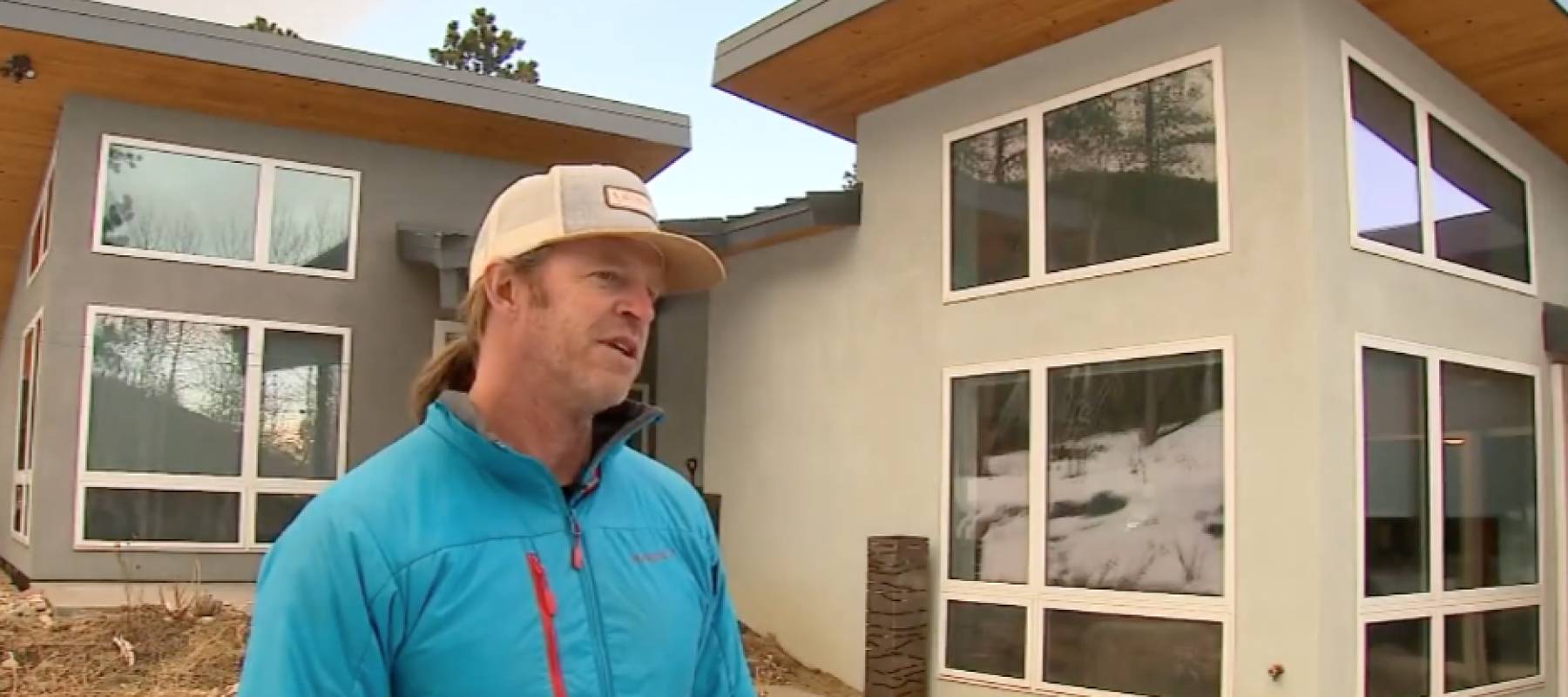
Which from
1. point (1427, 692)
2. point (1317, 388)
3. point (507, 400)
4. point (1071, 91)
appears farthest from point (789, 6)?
point (507, 400)

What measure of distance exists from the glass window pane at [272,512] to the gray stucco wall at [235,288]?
20 cm

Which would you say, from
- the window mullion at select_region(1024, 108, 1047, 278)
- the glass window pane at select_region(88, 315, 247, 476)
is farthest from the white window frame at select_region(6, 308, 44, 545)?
the window mullion at select_region(1024, 108, 1047, 278)

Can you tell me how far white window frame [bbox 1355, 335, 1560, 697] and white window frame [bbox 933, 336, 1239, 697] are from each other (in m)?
0.58

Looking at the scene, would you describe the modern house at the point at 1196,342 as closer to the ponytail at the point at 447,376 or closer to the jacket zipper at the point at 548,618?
the ponytail at the point at 447,376

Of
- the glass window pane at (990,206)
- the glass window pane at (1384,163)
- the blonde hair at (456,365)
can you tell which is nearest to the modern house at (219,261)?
the glass window pane at (990,206)

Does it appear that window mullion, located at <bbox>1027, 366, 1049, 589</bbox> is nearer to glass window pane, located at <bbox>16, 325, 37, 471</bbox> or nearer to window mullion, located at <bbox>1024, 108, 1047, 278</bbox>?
window mullion, located at <bbox>1024, 108, 1047, 278</bbox>

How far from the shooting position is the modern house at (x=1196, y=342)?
611 centimetres

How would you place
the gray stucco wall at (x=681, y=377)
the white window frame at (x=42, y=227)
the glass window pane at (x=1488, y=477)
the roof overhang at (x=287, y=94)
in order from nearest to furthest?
the glass window pane at (x=1488, y=477), the roof overhang at (x=287, y=94), the white window frame at (x=42, y=227), the gray stucco wall at (x=681, y=377)

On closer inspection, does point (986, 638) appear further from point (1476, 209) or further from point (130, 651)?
point (130, 651)

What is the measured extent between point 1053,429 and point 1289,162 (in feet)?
6.24

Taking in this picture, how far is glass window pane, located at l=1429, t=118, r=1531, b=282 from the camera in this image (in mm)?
7164

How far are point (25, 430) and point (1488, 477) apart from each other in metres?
10.4

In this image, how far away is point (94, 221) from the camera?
9.05 metres

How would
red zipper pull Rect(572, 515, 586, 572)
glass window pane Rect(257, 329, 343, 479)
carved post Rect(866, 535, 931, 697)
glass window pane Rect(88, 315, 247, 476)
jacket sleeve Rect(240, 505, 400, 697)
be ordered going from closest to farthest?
jacket sleeve Rect(240, 505, 400, 697) → red zipper pull Rect(572, 515, 586, 572) → carved post Rect(866, 535, 931, 697) → glass window pane Rect(88, 315, 247, 476) → glass window pane Rect(257, 329, 343, 479)
